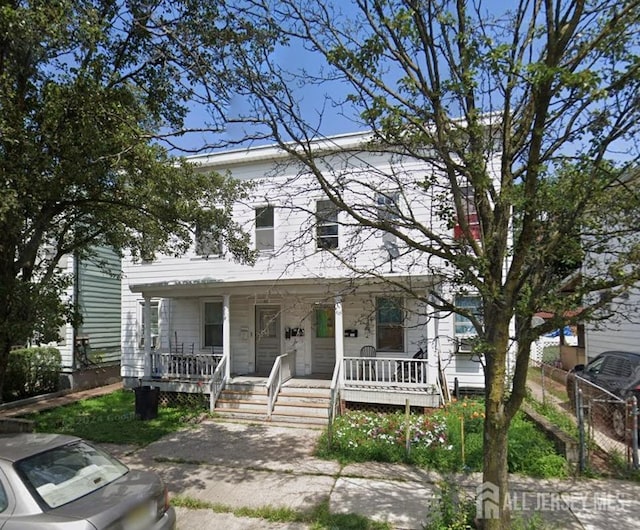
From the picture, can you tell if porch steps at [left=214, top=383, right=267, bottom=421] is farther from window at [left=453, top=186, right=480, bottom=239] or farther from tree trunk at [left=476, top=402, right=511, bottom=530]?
tree trunk at [left=476, top=402, right=511, bottom=530]

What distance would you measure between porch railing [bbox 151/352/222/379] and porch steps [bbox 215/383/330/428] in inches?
35.7

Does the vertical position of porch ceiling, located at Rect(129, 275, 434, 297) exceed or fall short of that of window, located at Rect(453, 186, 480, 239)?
it falls short

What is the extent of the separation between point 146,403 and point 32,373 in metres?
5.66

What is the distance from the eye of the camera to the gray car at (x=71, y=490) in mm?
3066

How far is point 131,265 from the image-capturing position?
44.0 ft

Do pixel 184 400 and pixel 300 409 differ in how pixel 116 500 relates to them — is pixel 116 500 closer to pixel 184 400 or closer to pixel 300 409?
pixel 300 409

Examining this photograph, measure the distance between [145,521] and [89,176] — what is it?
15.5ft

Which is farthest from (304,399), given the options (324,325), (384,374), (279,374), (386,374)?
(324,325)

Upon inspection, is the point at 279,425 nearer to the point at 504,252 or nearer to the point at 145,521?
the point at 145,521

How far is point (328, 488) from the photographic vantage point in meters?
5.77

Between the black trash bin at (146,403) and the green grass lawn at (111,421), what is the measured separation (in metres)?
0.15

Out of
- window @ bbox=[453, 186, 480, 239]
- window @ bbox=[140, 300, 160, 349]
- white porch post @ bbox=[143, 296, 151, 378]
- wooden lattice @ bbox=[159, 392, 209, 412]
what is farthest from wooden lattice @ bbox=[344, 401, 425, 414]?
window @ bbox=[140, 300, 160, 349]

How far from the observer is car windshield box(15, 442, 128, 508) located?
10.8 ft

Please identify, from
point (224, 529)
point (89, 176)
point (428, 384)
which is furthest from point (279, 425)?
point (89, 176)
